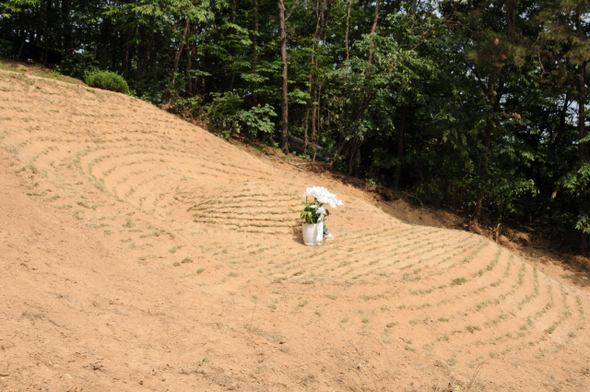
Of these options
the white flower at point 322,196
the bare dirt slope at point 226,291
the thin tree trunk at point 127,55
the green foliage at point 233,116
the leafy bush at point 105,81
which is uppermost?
the thin tree trunk at point 127,55

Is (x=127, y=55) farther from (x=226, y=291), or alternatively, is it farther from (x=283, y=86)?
(x=226, y=291)

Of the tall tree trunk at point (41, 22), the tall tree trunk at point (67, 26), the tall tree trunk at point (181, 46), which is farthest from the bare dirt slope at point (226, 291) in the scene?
the tall tree trunk at point (41, 22)

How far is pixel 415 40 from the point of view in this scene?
1239 cm

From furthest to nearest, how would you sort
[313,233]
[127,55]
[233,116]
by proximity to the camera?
A: [127,55] < [233,116] < [313,233]

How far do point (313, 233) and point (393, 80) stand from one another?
24.6ft

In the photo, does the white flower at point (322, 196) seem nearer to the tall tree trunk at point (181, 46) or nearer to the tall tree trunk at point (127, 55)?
the tall tree trunk at point (181, 46)

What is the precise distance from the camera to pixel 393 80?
12086mm

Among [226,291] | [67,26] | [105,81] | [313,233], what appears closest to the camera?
[226,291]

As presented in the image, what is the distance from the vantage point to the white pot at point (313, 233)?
6.04 m

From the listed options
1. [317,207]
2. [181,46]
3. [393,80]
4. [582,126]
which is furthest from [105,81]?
[582,126]

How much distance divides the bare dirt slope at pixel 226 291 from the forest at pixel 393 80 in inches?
191

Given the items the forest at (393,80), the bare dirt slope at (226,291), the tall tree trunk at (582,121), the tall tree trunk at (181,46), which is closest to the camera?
the bare dirt slope at (226,291)

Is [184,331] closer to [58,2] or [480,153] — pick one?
[480,153]

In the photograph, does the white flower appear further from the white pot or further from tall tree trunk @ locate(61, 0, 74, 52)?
tall tree trunk @ locate(61, 0, 74, 52)
